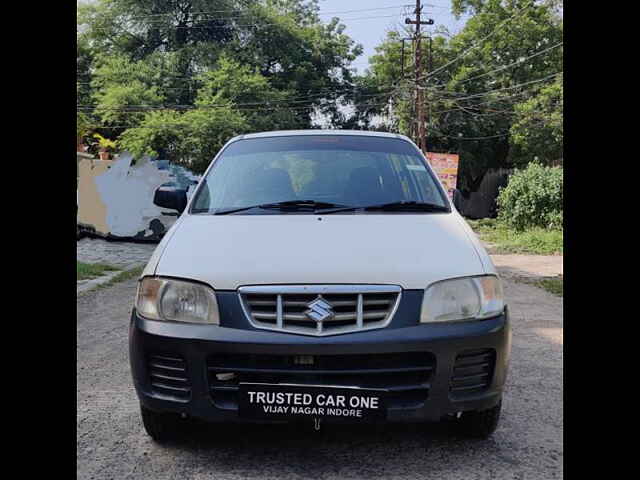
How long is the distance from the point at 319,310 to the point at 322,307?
0.06 feet

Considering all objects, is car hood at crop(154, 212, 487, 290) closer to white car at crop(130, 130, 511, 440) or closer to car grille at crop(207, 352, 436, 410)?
white car at crop(130, 130, 511, 440)

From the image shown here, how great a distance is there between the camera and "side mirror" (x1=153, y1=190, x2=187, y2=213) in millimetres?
4312

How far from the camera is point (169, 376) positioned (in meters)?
2.99

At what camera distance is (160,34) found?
137ft

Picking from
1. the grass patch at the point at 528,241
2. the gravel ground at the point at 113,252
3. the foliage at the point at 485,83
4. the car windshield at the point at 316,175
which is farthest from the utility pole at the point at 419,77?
the car windshield at the point at 316,175

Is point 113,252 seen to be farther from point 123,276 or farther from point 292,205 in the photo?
point 292,205

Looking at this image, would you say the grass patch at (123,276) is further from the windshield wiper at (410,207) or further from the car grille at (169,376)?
the car grille at (169,376)

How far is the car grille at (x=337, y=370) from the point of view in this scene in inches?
113

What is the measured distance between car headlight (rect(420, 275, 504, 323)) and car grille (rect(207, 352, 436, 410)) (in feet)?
0.65

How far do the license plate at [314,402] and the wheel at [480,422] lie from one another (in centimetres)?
68

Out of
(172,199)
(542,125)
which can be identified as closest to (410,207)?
(172,199)

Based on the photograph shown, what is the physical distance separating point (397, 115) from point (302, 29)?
9.97 m
